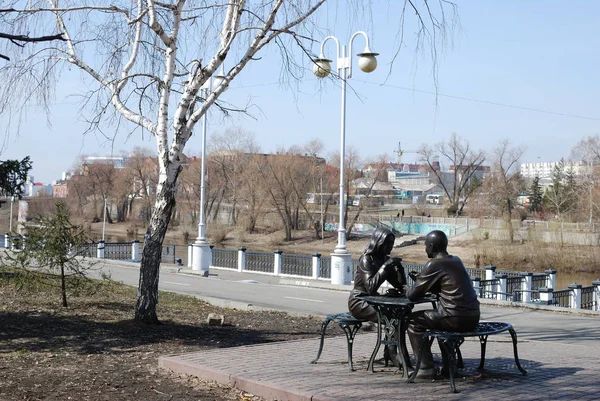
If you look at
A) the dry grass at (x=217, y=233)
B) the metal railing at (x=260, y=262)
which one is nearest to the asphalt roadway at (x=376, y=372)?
the metal railing at (x=260, y=262)

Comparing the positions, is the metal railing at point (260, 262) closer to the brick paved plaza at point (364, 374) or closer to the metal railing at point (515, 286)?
the metal railing at point (515, 286)

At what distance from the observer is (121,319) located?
40.8 feet

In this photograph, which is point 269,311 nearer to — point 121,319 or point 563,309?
point 121,319

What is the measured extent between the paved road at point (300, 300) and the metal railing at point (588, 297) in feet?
13.5

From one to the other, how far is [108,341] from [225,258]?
2356cm

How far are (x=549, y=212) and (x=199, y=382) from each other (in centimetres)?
8818

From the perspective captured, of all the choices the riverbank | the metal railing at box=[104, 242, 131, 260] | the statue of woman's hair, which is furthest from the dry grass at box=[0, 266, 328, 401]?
the riverbank

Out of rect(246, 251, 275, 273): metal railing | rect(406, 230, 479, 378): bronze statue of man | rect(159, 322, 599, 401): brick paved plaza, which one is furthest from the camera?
rect(246, 251, 275, 273): metal railing

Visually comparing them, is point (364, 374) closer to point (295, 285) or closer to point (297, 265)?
point (295, 285)

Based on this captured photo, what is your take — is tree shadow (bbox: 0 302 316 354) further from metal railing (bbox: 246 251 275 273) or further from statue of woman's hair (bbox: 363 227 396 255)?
metal railing (bbox: 246 251 275 273)

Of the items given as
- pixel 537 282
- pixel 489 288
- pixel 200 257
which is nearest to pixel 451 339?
pixel 489 288

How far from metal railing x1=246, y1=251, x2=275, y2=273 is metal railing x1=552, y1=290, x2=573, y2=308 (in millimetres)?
12871

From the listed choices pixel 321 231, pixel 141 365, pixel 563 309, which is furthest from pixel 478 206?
pixel 141 365

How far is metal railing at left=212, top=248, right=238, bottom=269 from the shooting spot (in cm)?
3336
